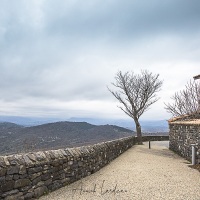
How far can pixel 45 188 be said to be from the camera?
832 centimetres

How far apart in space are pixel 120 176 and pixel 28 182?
476 cm

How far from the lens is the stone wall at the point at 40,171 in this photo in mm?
7094

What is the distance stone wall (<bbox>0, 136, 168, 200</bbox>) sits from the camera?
7094mm

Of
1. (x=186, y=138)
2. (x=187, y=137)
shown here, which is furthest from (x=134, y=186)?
(x=186, y=138)

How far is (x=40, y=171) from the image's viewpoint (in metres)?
8.10

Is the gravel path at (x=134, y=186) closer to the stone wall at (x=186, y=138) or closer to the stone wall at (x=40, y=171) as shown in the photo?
the stone wall at (x=40, y=171)

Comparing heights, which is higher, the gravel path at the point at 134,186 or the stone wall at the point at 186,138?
the stone wall at the point at 186,138

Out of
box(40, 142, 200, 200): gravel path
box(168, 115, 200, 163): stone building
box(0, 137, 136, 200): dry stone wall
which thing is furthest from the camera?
box(168, 115, 200, 163): stone building

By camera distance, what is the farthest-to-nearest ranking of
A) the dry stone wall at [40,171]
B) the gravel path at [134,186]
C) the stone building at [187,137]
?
the stone building at [187,137] → the gravel path at [134,186] → the dry stone wall at [40,171]

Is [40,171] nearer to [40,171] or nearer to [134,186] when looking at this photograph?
[40,171]

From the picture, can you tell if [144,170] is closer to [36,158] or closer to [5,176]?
[36,158]

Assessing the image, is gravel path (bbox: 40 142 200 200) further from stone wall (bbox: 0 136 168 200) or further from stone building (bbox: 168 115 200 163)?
stone building (bbox: 168 115 200 163)

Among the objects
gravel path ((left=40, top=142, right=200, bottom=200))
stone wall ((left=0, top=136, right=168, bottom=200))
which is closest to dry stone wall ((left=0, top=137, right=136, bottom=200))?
stone wall ((left=0, top=136, right=168, bottom=200))

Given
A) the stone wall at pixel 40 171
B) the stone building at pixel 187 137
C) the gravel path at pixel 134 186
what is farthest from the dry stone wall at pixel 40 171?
the stone building at pixel 187 137
